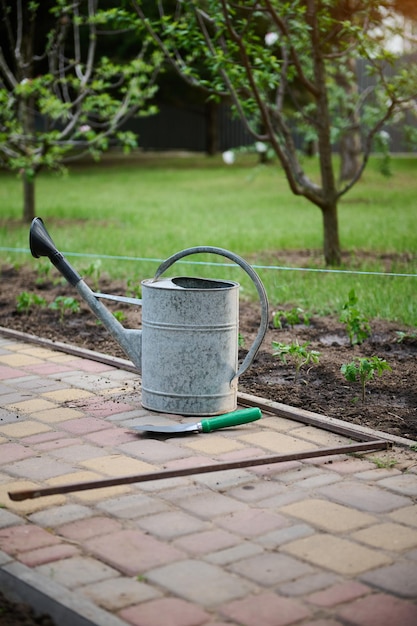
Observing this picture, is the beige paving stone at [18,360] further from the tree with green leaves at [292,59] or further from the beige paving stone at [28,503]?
the tree with green leaves at [292,59]

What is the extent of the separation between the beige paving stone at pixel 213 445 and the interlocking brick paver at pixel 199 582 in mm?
1108

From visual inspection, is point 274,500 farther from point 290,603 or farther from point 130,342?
point 130,342

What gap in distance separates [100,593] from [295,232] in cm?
885

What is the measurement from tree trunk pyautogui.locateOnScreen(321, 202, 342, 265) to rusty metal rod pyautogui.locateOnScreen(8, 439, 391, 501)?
4.81m

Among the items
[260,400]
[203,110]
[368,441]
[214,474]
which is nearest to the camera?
[214,474]

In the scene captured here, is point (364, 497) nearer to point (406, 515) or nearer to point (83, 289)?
point (406, 515)

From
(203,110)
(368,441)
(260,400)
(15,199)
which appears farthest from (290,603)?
(203,110)

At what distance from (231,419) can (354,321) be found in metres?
1.48

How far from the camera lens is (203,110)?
32.0 m

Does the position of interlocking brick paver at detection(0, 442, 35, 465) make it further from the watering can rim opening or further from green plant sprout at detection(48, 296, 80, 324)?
green plant sprout at detection(48, 296, 80, 324)

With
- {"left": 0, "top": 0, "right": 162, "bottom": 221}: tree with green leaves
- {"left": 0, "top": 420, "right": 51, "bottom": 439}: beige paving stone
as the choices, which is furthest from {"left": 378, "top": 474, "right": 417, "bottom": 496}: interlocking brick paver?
{"left": 0, "top": 0, "right": 162, "bottom": 221}: tree with green leaves

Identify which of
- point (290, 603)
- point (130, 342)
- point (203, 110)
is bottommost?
point (290, 603)

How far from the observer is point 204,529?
10.5 feet

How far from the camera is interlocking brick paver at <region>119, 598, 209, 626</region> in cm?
256
